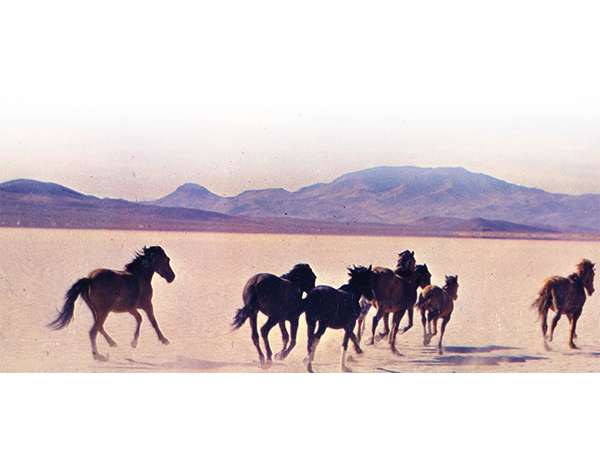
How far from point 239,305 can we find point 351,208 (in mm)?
2674

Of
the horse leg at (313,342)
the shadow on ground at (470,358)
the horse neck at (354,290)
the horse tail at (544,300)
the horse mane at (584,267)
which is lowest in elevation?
the shadow on ground at (470,358)

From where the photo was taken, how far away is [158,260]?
726 cm

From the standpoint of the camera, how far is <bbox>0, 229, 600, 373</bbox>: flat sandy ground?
7418mm

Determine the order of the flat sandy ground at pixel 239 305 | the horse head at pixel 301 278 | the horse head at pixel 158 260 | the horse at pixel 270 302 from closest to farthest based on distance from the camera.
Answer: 1. the horse at pixel 270 302
2. the horse head at pixel 301 278
3. the horse head at pixel 158 260
4. the flat sandy ground at pixel 239 305

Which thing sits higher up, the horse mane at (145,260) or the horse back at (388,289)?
the horse mane at (145,260)

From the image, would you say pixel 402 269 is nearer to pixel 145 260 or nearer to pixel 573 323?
pixel 573 323

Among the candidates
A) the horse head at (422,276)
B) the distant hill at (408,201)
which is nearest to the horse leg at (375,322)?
the horse head at (422,276)

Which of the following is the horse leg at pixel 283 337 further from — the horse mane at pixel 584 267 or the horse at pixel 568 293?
the horse mane at pixel 584 267

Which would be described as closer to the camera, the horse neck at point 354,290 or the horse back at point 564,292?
the horse neck at point 354,290

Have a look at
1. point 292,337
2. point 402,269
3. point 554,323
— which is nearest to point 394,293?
point 402,269

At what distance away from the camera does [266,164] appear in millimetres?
8633

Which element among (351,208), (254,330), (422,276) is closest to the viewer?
(254,330)

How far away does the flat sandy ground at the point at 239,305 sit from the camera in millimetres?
7418

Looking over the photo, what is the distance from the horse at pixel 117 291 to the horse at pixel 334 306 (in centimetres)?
210
